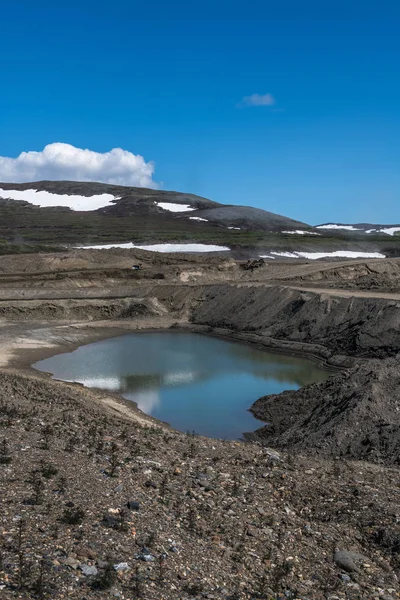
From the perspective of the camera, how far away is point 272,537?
782 cm

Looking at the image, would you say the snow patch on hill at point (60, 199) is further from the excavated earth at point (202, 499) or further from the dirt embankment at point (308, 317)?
the excavated earth at point (202, 499)

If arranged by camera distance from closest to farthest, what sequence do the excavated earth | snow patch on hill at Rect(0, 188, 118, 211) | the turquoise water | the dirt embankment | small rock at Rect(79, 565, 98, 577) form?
small rock at Rect(79, 565, 98, 577) → the excavated earth → the turquoise water → the dirt embankment → snow patch on hill at Rect(0, 188, 118, 211)

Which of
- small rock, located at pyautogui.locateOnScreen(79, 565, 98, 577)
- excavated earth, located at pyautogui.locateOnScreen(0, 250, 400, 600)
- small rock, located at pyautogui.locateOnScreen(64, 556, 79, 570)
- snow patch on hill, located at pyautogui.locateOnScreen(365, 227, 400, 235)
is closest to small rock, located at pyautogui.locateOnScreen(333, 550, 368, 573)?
excavated earth, located at pyautogui.locateOnScreen(0, 250, 400, 600)

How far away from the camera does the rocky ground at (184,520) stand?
20.6 ft

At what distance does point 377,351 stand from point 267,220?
272ft

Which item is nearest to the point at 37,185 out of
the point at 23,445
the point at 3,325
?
the point at 3,325

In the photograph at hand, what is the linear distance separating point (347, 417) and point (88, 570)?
29.4ft

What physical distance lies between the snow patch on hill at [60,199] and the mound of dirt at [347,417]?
328 ft

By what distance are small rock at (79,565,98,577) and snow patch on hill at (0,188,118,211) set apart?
360 feet

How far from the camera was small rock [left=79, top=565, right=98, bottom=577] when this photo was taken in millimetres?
6117

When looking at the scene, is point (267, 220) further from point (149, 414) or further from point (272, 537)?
point (272, 537)

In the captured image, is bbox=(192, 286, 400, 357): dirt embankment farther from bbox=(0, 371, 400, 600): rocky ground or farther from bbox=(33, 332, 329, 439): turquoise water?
bbox=(0, 371, 400, 600): rocky ground

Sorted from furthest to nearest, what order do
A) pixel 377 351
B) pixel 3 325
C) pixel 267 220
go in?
pixel 267 220 < pixel 3 325 < pixel 377 351

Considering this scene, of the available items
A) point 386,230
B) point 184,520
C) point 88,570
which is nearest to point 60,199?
point 386,230
